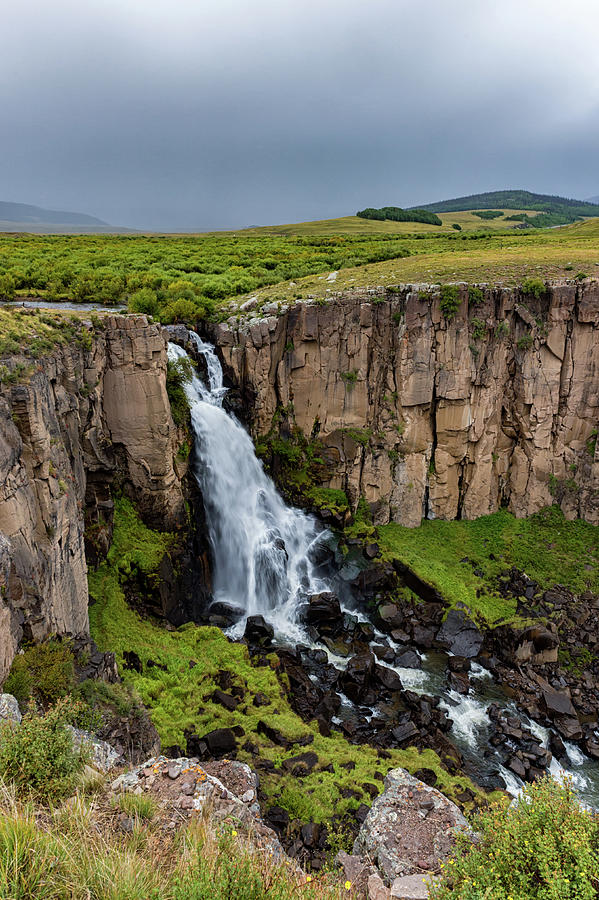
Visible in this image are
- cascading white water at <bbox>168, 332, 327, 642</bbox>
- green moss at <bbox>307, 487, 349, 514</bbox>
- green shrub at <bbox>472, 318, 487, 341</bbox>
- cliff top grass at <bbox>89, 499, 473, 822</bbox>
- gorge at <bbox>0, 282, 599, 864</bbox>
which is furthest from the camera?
green moss at <bbox>307, 487, 349, 514</bbox>

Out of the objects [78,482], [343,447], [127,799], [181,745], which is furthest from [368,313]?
[127,799]

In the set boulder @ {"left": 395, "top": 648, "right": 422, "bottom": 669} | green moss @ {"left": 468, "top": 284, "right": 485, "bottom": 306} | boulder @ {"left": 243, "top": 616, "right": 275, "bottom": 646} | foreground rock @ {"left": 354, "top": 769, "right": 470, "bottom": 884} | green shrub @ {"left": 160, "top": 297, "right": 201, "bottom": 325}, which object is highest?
green moss @ {"left": 468, "top": 284, "right": 485, "bottom": 306}

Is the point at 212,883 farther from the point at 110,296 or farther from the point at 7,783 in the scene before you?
the point at 110,296

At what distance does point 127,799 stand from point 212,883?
2648mm

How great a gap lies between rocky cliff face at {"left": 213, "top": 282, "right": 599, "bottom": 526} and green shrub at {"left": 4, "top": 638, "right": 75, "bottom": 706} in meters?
16.8

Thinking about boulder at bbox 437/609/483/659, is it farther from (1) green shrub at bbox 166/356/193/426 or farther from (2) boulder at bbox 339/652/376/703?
(1) green shrub at bbox 166/356/193/426

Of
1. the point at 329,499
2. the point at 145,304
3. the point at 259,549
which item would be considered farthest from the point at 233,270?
the point at 259,549

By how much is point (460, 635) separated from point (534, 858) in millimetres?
17039

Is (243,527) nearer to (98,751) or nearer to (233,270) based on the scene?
(98,751)

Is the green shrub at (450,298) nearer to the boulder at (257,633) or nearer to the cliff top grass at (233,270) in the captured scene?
the cliff top grass at (233,270)

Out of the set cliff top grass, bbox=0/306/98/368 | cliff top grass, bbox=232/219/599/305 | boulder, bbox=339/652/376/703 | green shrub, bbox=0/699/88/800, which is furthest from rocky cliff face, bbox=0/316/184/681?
cliff top grass, bbox=232/219/599/305

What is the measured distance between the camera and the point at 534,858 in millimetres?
6414

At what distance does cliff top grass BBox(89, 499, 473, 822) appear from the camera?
1350 centimetres

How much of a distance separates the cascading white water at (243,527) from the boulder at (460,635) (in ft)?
20.3
